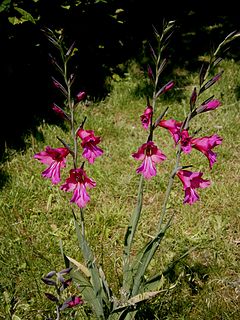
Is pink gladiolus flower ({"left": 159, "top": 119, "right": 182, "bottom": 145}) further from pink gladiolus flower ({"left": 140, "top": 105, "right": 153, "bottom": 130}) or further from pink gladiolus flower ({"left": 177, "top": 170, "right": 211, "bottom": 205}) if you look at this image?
pink gladiolus flower ({"left": 177, "top": 170, "right": 211, "bottom": 205})

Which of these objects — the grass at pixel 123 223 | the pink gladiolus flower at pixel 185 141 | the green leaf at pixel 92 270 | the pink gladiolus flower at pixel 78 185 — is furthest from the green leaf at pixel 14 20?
the pink gladiolus flower at pixel 185 141

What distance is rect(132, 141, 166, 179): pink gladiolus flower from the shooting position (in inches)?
67.4

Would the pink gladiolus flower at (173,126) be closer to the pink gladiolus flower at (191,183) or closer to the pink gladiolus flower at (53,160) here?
the pink gladiolus flower at (191,183)

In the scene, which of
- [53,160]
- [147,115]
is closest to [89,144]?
[53,160]

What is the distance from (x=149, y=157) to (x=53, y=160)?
40 centimetres

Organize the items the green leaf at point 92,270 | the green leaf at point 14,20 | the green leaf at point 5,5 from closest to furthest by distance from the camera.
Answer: the green leaf at point 92,270, the green leaf at point 5,5, the green leaf at point 14,20

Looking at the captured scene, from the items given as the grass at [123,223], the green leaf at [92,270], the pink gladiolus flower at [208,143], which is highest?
the pink gladiolus flower at [208,143]

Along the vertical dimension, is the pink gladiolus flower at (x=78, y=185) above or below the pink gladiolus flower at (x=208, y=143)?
below

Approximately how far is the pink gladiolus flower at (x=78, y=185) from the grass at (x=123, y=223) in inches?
24.9

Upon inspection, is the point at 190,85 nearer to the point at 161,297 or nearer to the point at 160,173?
the point at 160,173

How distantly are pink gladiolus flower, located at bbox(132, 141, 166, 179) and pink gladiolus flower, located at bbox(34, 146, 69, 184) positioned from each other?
12.0 inches

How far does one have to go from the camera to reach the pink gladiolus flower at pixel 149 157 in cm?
171

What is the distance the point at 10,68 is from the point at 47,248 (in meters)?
2.22

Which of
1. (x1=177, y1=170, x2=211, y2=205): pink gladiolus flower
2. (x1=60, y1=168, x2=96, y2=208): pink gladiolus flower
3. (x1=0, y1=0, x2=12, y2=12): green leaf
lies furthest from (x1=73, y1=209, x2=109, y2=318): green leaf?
(x1=0, y1=0, x2=12, y2=12): green leaf
